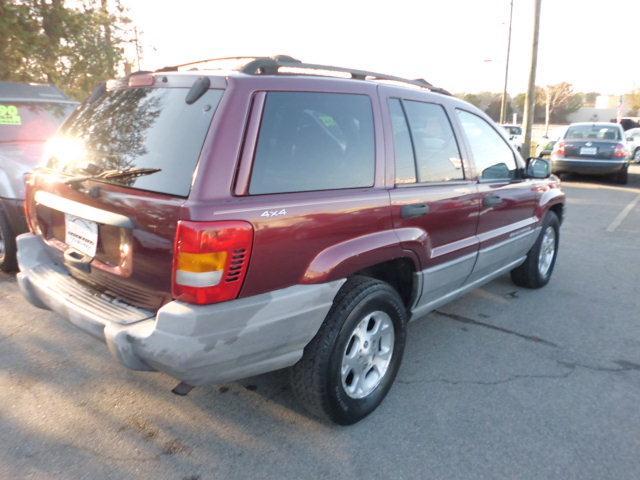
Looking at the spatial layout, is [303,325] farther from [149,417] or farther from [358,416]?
[149,417]

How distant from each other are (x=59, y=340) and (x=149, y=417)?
4.22 ft

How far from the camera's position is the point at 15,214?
4629 mm

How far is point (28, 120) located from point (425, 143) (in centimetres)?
494

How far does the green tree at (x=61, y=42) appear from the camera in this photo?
9.41 metres

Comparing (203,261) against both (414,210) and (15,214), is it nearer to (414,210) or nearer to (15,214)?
(414,210)

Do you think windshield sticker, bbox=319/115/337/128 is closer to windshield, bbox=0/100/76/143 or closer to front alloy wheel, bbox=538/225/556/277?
front alloy wheel, bbox=538/225/556/277

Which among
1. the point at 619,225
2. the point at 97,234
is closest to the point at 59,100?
the point at 97,234

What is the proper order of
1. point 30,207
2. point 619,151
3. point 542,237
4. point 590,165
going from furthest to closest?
point 590,165 → point 619,151 → point 542,237 → point 30,207

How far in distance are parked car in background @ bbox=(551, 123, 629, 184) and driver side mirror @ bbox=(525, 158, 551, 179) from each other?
10032mm

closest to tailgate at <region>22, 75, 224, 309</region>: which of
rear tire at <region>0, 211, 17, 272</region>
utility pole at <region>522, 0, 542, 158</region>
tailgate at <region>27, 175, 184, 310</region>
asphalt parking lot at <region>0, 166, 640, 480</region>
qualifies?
tailgate at <region>27, 175, 184, 310</region>

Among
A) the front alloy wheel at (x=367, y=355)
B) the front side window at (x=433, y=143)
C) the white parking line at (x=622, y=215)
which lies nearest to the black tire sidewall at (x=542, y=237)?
the front side window at (x=433, y=143)

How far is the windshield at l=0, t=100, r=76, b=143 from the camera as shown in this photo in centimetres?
565

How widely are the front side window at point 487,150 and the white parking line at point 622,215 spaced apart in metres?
4.77

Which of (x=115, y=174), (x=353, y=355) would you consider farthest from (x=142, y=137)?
(x=353, y=355)
